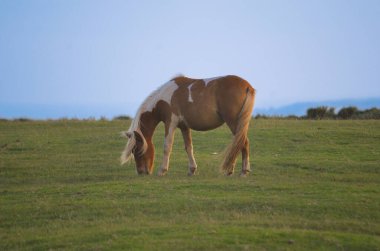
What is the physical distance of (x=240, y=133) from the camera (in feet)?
39.6

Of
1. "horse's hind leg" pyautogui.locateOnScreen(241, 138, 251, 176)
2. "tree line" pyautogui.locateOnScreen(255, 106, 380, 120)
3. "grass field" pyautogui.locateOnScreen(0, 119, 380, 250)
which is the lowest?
"grass field" pyautogui.locateOnScreen(0, 119, 380, 250)

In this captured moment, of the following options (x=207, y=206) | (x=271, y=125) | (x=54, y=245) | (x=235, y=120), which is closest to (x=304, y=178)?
(x=235, y=120)

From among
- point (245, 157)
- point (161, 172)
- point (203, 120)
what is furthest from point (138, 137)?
point (245, 157)

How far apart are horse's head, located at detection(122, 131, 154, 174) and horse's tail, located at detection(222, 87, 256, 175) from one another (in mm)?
2073

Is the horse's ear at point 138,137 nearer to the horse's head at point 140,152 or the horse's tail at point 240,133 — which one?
the horse's head at point 140,152

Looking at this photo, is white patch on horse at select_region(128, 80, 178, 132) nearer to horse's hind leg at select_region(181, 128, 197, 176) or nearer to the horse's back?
the horse's back

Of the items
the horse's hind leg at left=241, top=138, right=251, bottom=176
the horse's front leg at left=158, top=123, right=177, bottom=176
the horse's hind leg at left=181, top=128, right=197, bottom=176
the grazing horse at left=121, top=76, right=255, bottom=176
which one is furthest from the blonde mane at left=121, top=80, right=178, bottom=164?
the horse's hind leg at left=241, top=138, right=251, bottom=176

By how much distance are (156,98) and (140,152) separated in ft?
4.31

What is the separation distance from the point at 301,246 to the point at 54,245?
337 centimetres

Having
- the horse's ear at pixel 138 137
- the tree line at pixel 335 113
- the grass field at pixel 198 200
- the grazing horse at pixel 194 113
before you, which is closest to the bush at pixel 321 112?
the tree line at pixel 335 113

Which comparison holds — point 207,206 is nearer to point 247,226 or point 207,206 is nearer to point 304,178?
point 247,226

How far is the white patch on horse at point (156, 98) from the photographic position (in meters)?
13.2

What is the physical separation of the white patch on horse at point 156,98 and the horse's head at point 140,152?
0.80ft

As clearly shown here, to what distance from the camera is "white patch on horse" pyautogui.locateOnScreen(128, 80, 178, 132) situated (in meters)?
13.2
